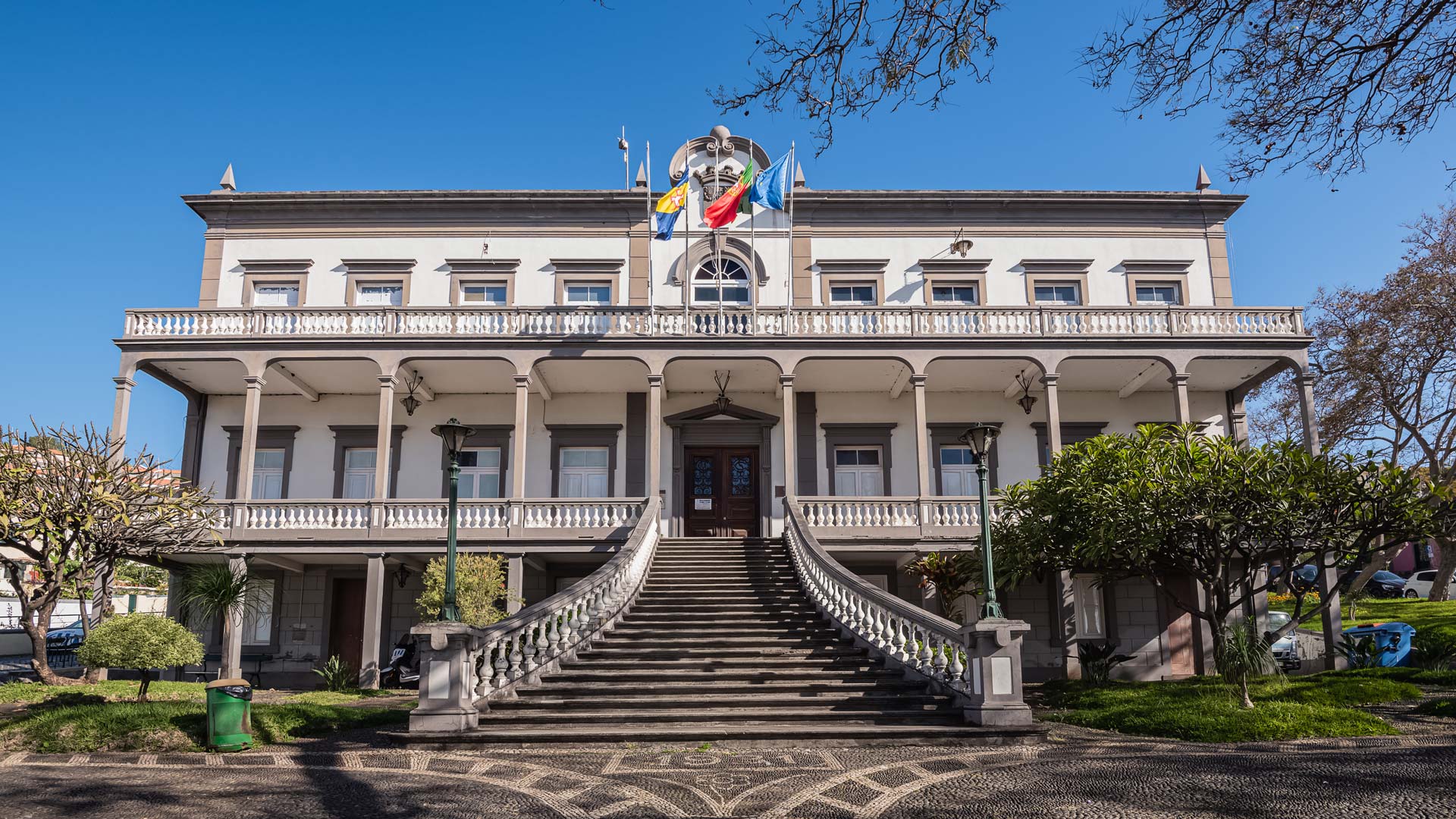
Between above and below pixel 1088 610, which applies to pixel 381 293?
above

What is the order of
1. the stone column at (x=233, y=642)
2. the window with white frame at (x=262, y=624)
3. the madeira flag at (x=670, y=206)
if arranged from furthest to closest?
the window with white frame at (x=262, y=624) < the madeira flag at (x=670, y=206) < the stone column at (x=233, y=642)

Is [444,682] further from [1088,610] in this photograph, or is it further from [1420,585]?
[1420,585]

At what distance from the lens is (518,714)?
33.1 ft

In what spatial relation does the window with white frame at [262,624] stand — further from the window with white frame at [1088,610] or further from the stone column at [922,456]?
the window with white frame at [1088,610]

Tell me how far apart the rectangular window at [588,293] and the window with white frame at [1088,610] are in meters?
11.7

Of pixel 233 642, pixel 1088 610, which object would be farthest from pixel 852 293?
pixel 233 642

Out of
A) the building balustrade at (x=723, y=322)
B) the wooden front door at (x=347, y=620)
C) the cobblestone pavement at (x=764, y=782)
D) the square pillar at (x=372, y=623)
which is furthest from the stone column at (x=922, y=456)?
the wooden front door at (x=347, y=620)

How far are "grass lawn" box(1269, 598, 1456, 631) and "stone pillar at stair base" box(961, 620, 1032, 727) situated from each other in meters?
12.0

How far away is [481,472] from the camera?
21.1 m

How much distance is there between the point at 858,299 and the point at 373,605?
11.9 metres

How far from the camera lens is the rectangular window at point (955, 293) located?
21.7 meters

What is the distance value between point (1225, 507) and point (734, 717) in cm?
730

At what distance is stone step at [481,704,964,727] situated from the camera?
397 inches

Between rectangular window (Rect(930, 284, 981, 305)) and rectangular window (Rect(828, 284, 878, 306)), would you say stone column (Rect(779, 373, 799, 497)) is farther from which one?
rectangular window (Rect(930, 284, 981, 305))
